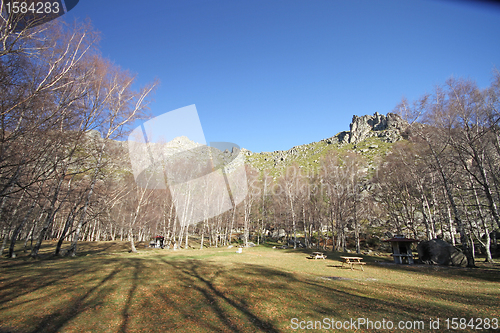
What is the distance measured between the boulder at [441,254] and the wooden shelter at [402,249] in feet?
3.44

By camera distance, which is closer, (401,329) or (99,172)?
(401,329)

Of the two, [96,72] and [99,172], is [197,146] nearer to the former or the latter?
[99,172]

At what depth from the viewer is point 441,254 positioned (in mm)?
19172

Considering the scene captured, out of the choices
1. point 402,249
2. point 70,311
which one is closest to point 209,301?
point 70,311

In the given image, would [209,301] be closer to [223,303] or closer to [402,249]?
[223,303]

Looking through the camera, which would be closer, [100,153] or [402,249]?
[100,153]

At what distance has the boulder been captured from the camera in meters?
18.4

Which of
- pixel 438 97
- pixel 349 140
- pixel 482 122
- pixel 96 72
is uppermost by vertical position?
pixel 349 140

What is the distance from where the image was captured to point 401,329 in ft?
20.8

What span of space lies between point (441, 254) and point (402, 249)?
3650 mm

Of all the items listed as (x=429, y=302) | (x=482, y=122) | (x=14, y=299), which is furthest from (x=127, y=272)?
(x=482, y=122)

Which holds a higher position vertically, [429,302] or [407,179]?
[407,179]

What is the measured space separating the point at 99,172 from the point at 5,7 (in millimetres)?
13117

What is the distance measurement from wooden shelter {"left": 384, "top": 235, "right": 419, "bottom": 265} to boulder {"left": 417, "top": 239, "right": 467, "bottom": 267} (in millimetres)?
1048
